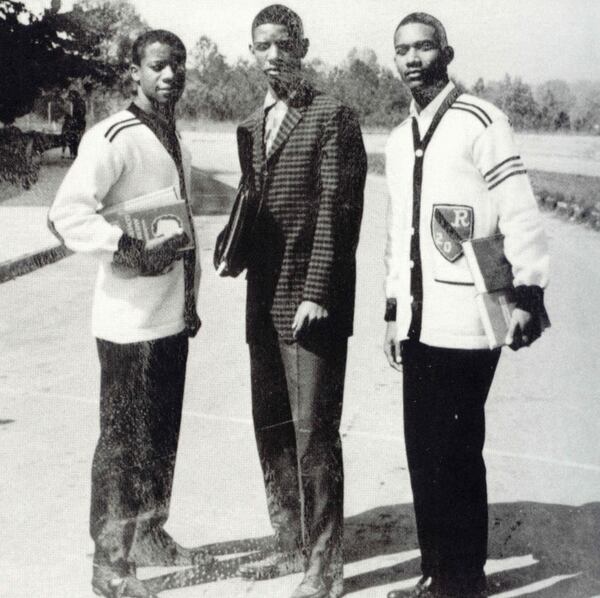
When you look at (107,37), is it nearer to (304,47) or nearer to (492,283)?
(304,47)

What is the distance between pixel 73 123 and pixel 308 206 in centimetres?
132

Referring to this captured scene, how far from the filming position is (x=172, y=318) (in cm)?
302

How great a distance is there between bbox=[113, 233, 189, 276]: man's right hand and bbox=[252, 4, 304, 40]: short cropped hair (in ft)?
2.06

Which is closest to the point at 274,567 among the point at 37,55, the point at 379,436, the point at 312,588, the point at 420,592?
the point at 312,588

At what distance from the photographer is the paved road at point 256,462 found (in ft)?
10.5

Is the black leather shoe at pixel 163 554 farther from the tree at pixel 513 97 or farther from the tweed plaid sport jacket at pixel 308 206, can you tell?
the tree at pixel 513 97

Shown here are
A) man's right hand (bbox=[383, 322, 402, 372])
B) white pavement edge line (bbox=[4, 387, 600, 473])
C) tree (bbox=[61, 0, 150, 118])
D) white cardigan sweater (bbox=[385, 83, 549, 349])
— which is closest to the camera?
white cardigan sweater (bbox=[385, 83, 549, 349])

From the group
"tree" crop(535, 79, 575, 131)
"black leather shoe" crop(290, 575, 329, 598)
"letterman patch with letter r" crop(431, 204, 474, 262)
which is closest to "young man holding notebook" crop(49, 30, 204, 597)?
"black leather shoe" crop(290, 575, 329, 598)

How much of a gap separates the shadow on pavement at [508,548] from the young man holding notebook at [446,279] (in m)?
0.20

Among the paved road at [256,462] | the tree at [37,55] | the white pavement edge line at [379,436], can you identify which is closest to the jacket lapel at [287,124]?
the paved road at [256,462]

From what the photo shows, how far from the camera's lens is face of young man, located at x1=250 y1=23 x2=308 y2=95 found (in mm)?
2877

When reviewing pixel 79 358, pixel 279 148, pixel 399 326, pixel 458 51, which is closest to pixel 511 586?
pixel 399 326

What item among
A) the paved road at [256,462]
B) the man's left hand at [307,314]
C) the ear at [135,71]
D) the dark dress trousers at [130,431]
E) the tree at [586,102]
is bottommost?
the paved road at [256,462]

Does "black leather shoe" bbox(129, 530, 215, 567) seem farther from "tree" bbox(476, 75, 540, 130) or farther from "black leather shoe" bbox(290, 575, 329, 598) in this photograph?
"tree" bbox(476, 75, 540, 130)
